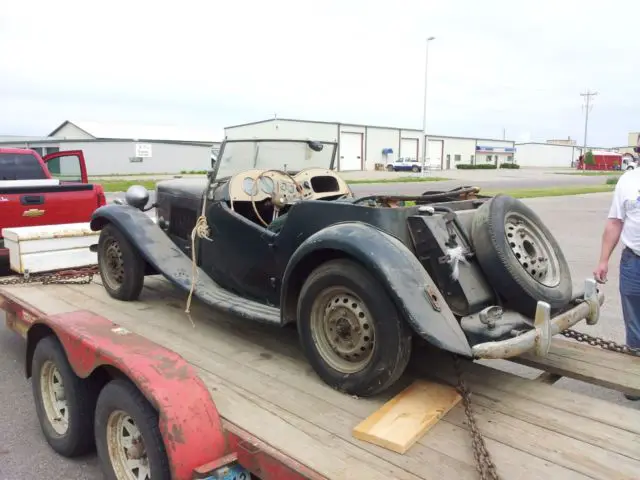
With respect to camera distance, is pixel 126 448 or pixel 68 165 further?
pixel 68 165

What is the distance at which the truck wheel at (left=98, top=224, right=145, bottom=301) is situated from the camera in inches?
180

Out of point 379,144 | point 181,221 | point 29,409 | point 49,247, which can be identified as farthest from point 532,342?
point 379,144

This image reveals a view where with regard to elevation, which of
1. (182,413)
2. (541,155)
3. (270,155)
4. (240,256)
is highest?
(541,155)

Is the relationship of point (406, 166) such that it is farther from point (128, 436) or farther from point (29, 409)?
point (128, 436)

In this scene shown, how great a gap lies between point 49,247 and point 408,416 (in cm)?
454

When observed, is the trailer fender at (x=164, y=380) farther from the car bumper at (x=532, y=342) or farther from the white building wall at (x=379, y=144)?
the white building wall at (x=379, y=144)

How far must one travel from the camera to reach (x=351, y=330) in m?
2.95

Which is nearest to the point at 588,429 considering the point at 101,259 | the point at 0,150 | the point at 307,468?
the point at 307,468

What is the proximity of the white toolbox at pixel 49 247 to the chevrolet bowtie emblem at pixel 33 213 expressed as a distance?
2.61 ft

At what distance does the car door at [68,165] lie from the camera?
8.42 m

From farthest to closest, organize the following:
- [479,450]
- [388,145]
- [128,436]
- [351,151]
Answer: [388,145] < [351,151] < [128,436] < [479,450]

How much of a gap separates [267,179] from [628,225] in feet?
8.49

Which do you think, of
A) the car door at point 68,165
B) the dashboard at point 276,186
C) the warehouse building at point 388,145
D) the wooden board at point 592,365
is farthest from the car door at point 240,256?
the warehouse building at point 388,145

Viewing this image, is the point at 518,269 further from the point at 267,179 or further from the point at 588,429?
the point at 267,179
